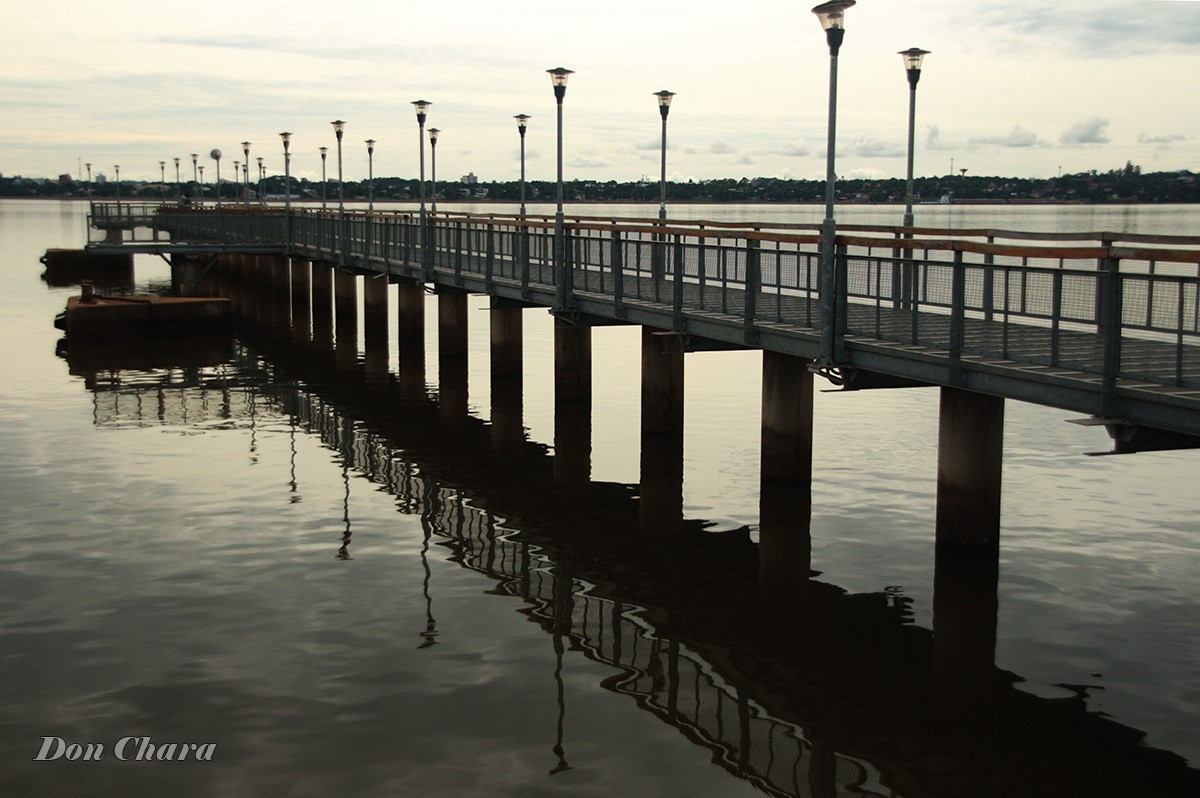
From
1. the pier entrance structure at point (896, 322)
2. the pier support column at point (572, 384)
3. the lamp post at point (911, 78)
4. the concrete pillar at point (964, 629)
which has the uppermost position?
the lamp post at point (911, 78)

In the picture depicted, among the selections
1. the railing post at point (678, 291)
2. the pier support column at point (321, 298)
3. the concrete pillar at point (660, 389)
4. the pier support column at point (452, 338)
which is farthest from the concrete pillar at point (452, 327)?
the railing post at point (678, 291)

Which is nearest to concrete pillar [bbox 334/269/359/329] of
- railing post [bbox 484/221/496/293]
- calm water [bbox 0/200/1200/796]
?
railing post [bbox 484/221/496/293]

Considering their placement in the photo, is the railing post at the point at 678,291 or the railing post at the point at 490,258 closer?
the railing post at the point at 678,291

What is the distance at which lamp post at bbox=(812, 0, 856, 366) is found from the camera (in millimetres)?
15039

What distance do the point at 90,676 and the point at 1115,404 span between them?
9.02 meters

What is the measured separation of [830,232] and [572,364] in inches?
444

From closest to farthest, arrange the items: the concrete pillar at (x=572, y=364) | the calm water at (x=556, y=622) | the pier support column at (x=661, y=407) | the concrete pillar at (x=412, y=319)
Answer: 1. the calm water at (x=556, y=622)
2. the pier support column at (x=661, y=407)
3. the concrete pillar at (x=572, y=364)
4. the concrete pillar at (x=412, y=319)

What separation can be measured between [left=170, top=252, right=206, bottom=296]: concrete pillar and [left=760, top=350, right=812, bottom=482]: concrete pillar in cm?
3737

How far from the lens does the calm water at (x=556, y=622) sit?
1008 centimetres

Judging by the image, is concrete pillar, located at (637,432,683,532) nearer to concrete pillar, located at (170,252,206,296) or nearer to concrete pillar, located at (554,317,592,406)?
concrete pillar, located at (554,317,592,406)

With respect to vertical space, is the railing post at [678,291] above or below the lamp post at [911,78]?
below

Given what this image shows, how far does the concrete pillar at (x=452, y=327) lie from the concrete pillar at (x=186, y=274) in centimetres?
2214

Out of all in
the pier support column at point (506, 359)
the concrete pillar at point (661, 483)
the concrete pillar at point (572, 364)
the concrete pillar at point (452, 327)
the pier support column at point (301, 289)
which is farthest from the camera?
the pier support column at point (301, 289)

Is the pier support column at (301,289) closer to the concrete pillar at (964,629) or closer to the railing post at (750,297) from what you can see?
the railing post at (750,297)
